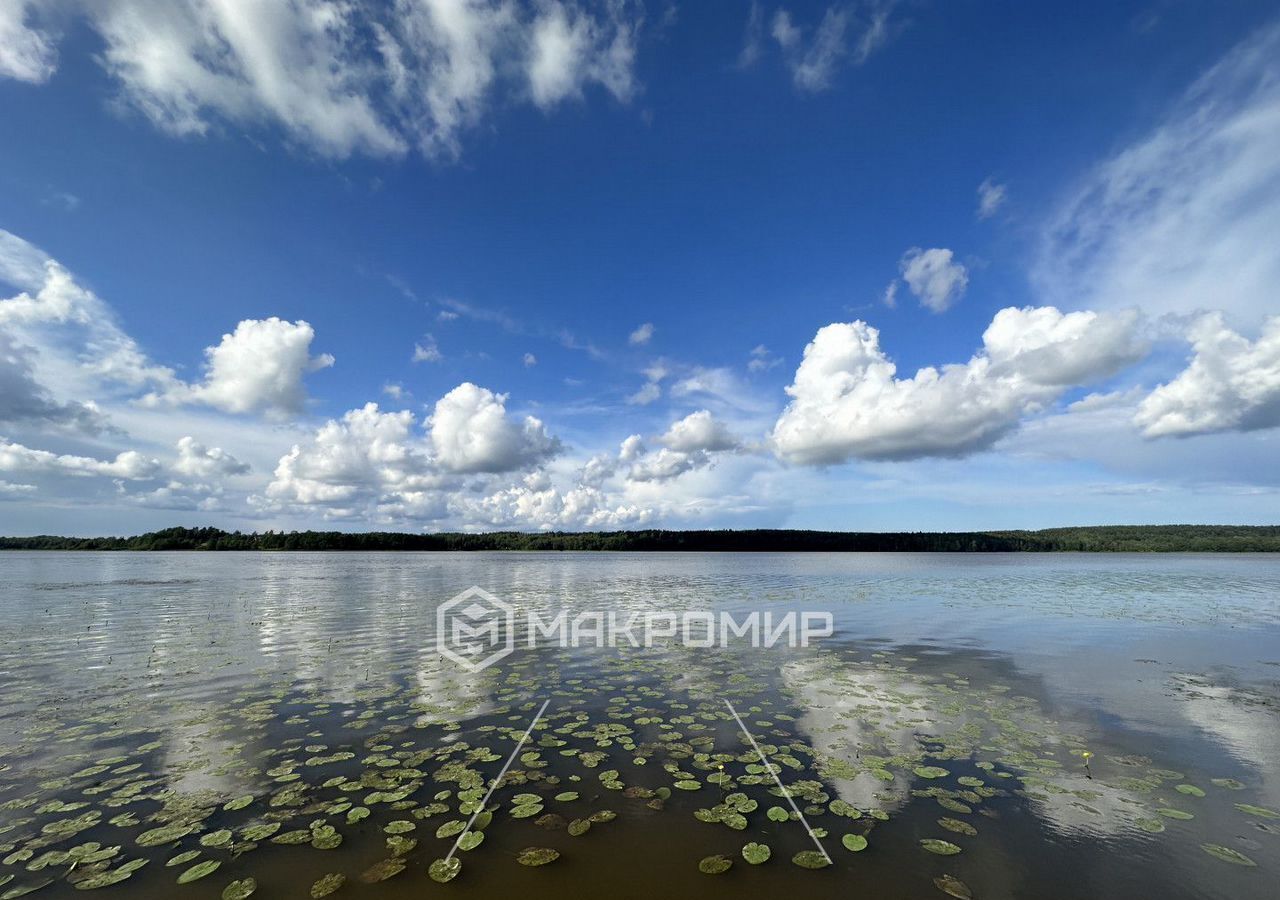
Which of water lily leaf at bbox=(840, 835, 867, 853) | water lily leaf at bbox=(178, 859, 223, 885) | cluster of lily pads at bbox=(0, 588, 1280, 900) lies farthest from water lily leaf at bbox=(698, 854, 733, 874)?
water lily leaf at bbox=(178, 859, 223, 885)

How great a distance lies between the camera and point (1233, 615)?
103 ft

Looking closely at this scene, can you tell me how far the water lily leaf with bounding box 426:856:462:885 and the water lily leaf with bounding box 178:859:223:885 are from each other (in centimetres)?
250

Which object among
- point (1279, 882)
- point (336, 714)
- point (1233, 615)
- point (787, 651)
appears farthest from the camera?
point (1233, 615)

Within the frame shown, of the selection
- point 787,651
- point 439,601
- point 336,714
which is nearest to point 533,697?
point 336,714

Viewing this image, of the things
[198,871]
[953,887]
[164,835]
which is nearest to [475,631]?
[164,835]

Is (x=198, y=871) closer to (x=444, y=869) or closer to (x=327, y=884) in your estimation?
(x=327, y=884)

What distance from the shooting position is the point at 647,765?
9.78 m

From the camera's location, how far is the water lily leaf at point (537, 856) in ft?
22.4

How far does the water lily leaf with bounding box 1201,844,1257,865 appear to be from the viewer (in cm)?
700

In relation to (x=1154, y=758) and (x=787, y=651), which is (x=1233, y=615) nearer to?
(x=787, y=651)

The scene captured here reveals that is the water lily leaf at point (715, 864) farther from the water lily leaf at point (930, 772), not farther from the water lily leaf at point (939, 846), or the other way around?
the water lily leaf at point (930, 772)

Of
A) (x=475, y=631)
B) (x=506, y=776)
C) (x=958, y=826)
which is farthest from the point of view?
(x=475, y=631)

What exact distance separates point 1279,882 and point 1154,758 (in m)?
4.20

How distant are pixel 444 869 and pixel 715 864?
10.6ft
